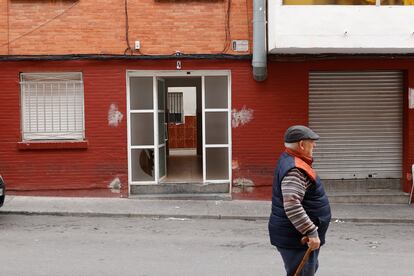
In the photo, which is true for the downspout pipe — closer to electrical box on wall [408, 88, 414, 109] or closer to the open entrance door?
the open entrance door

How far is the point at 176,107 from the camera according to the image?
2481 cm

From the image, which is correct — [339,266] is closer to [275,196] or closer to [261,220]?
[275,196]

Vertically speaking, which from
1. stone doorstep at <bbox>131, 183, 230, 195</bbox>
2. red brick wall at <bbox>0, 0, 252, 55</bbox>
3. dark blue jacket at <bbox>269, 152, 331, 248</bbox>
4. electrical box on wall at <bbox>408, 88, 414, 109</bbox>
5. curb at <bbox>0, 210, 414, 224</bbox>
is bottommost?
curb at <bbox>0, 210, 414, 224</bbox>

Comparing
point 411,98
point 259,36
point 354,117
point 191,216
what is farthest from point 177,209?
point 411,98

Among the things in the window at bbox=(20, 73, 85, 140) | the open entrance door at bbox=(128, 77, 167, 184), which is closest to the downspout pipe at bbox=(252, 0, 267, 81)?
the open entrance door at bbox=(128, 77, 167, 184)

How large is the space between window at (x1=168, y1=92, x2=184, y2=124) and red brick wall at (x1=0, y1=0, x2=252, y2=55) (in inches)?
482

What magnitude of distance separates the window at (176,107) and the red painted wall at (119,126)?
12.2 m

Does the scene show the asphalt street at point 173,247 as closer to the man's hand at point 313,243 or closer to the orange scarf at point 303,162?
the man's hand at point 313,243

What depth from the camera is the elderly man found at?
162 inches

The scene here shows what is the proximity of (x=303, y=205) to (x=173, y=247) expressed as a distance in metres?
4.09

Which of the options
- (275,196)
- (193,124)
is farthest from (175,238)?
(193,124)

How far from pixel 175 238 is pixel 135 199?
12.0 feet

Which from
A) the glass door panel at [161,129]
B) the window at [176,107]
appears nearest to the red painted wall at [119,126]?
the glass door panel at [161,129]

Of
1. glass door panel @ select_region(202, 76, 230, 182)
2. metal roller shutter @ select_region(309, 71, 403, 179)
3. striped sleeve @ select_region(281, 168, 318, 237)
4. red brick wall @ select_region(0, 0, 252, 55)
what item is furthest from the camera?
metal roller shutter @ select_region(309, 71, 403, 179)
